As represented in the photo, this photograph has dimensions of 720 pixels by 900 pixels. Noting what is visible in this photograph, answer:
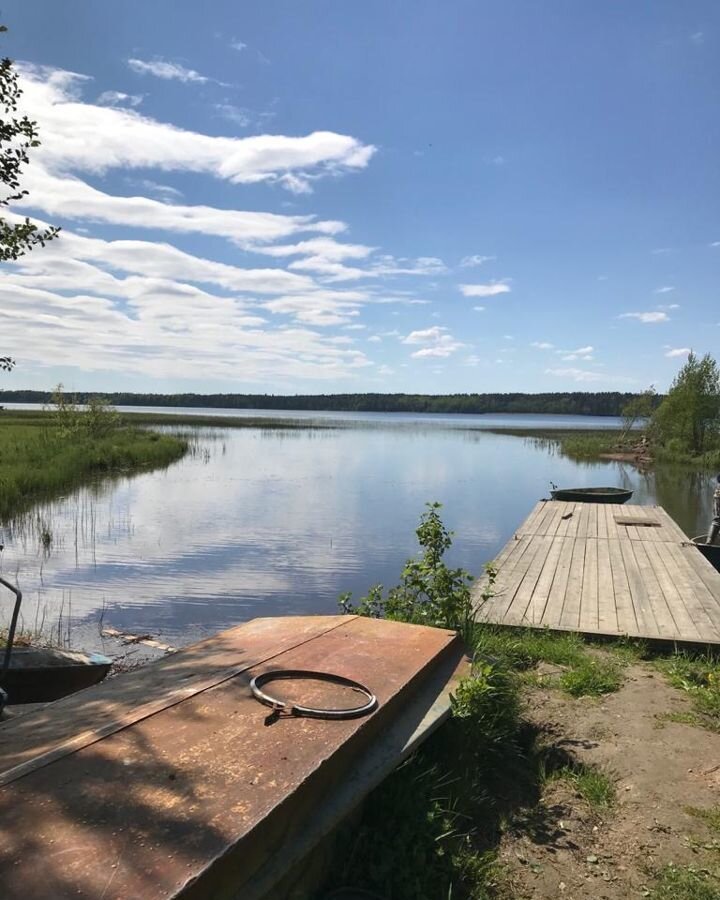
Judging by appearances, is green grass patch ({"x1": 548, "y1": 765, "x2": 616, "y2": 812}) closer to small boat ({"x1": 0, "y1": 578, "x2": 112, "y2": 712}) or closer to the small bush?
the small bush

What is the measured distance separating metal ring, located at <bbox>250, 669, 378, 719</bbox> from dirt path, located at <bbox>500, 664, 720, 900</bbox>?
0.96 m

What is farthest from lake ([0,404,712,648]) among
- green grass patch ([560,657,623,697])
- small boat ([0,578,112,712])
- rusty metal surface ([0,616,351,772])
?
green grass patch ([560,657,623,697])

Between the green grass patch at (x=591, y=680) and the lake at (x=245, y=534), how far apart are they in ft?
16.4

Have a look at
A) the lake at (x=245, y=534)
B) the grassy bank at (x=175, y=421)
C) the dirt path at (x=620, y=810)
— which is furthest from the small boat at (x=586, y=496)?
the grassy bank at (x=175, y=421)

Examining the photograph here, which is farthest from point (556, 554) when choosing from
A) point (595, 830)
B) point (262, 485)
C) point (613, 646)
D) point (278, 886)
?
point (262, 485)

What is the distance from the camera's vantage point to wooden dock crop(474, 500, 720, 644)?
6.02m

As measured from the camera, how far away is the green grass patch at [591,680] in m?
4.68

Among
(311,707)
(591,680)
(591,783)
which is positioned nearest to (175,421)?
(591,680)

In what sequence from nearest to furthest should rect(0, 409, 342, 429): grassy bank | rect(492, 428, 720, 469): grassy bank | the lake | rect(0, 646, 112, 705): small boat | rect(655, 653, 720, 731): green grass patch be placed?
1. rect(655, 653, 720, 731): green grass patch
2. rect(0, 646, 112, 705): small boat
3. the lake
4. rect(492, 428, 720, 469): grassy bank
5. rect(0, 409, 342, 429): grassy bank

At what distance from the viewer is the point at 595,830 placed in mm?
3285

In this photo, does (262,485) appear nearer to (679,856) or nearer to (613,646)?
(613,646)

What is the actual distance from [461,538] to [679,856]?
38.3 feet

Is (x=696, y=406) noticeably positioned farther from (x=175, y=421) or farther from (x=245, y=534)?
(x=175, y=421)

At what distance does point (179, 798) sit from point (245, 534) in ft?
42.5
